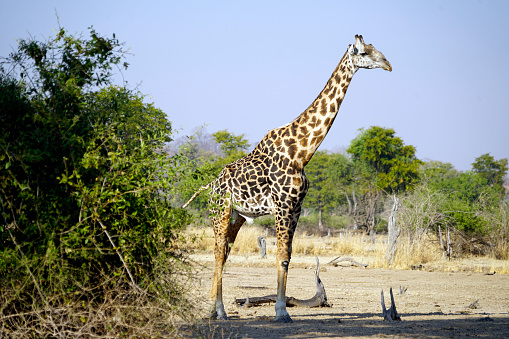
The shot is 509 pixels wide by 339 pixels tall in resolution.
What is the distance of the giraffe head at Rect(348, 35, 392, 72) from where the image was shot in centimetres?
871

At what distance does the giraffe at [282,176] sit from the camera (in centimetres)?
830

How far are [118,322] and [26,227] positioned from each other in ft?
3.97

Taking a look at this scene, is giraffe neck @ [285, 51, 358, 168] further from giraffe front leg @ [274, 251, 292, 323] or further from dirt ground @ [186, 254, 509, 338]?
dirt ground @ [186, 254, 509, 338]

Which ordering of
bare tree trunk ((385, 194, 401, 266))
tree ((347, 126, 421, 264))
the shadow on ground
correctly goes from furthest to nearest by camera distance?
1. tree ((347, 126, 421, 264))
2. bare tree trunk ((385, 194, 401, 266))
3. the shadow on ground

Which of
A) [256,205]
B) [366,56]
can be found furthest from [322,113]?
[256,205]

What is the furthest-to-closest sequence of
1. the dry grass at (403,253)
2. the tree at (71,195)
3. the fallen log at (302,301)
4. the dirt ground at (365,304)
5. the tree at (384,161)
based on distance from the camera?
the tree at (384,161) → the dry grass at (403,253) → the fallen log at (302,301) → the dirt ground at (365,304) → the tree at (71,195)

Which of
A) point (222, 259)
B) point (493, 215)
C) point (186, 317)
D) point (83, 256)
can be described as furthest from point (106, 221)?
point (493, 215)

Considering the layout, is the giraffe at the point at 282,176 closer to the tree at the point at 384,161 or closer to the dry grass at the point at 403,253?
the dry grass at the point at 403,253

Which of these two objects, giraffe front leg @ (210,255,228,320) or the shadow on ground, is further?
giraffe front leg @ (210,255,228,320)

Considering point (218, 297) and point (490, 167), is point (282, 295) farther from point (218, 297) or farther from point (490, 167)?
point (490, 167)

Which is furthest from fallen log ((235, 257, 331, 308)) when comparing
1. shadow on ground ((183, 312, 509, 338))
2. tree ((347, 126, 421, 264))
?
tree ((347, 126, 421, 264))

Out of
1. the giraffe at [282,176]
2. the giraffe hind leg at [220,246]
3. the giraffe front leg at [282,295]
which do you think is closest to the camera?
the giraffe front leg at [282,295]

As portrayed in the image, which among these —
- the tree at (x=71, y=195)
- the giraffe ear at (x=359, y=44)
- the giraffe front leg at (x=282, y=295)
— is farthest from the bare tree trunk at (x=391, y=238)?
the tree at (x=71, y=195)

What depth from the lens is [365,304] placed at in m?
11.1
